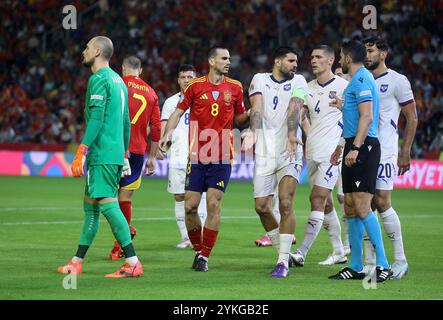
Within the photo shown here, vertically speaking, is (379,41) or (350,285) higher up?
(379,41)

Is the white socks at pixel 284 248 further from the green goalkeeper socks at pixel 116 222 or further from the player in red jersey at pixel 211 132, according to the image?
the green goalkeeper socks at pixel 116 222

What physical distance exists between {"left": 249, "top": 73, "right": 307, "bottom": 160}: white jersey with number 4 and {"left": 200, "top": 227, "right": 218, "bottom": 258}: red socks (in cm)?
109

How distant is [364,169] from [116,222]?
8.71 feet

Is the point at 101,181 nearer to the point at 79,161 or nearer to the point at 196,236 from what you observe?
the point at 79,161

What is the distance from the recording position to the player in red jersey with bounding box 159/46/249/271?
10766 mm

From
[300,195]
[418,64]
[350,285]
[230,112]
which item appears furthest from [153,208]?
[418,64]

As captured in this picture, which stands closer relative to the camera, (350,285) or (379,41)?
(350,285)

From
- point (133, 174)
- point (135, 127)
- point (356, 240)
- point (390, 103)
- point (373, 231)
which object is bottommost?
point (356, 240)

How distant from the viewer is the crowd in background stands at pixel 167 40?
3069 centimetres

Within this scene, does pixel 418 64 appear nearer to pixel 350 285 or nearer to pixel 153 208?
pixel 153 208

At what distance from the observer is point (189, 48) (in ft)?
111

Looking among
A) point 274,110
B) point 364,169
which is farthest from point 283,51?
point 364,169

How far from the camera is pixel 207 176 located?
10891 mm

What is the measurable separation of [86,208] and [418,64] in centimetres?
2185
